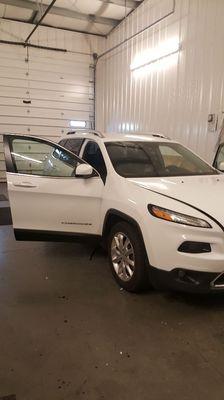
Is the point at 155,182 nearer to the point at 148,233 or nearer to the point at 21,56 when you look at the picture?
the point at 148,233

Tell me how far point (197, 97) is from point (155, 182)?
12.7 ft

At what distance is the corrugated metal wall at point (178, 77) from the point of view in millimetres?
5961

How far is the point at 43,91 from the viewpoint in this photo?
33.4 ft

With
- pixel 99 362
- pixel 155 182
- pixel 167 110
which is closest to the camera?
pixel 99 362

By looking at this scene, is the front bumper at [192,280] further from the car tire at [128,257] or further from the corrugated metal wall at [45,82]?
the corrugated metal wall at [45,82]

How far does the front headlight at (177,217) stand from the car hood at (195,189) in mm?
127

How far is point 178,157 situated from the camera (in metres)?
4.05

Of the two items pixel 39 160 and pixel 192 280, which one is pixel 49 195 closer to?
pixel 39 160

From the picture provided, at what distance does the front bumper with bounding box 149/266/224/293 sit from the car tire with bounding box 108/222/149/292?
284mm

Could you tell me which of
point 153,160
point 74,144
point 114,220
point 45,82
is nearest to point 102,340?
point 114,220

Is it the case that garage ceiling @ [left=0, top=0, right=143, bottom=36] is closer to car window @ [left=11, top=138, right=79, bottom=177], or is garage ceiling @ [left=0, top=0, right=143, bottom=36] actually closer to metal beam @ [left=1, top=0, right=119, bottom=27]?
metal beam @ [left=1, top=0, right=119, bottom=27]

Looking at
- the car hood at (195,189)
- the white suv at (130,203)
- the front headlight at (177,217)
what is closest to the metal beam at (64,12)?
the white suv at (130,203)

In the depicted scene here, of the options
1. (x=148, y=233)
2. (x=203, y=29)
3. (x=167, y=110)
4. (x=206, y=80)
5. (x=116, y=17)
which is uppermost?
(x=116, y=17)

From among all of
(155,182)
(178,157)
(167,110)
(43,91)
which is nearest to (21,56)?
(43,91)
